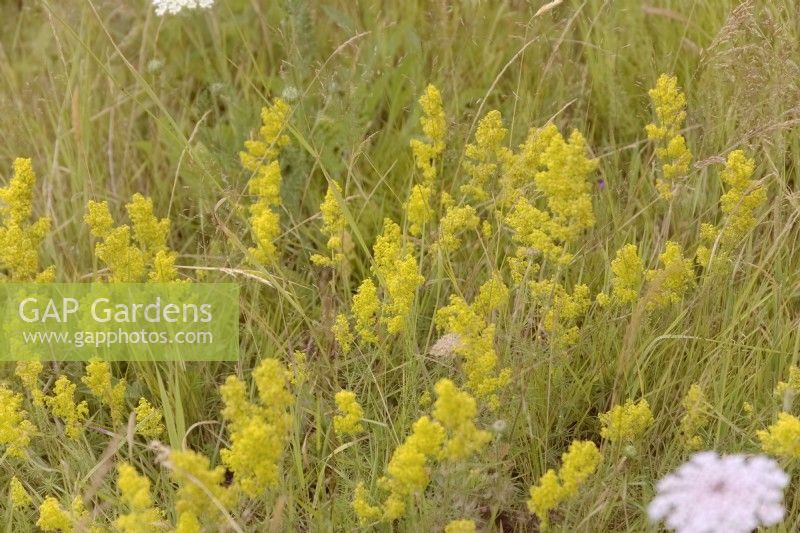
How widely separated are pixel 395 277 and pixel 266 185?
0.63 meters

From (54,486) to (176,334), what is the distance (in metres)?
0.49

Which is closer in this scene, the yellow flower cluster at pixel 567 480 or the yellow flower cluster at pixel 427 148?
the yellow flower cluster at pixel 567 480

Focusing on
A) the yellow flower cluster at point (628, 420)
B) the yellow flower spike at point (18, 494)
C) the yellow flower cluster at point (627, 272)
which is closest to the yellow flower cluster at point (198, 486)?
the yellow flower spike at point (18, 494)

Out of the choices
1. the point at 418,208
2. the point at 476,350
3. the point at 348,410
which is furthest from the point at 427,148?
the point at 348,410

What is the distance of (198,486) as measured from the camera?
183cm

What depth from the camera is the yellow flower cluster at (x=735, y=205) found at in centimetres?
238

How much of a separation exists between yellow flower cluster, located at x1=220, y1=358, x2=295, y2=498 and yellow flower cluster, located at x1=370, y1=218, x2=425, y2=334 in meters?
0.49

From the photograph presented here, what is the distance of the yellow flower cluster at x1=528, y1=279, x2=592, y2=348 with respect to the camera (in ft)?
7.77

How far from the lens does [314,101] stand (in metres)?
3.66

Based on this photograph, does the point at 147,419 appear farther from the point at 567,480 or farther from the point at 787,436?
the point at 787,436

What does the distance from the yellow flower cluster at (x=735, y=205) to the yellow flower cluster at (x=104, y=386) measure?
4.94 feet

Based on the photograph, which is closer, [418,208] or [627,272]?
[627,272]

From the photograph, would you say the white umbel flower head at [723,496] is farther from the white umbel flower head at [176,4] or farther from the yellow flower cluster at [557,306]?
the white umbel flower head at [176,4]

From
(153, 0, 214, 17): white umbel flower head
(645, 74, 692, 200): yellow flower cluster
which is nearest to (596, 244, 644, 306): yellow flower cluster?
(645, 74, 692, 200): yellow flower cluster
